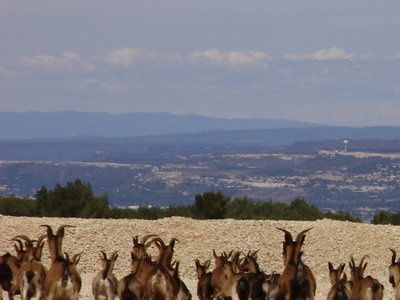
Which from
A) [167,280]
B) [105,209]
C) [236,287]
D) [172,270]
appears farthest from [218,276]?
[105,209]

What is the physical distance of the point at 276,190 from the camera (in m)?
198

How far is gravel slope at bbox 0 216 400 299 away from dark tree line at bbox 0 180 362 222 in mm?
10566

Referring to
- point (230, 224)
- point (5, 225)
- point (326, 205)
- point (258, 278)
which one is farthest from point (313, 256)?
point (326, 205)

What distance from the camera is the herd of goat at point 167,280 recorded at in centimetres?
1898

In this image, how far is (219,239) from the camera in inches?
1328

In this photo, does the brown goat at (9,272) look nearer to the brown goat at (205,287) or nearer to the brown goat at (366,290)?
the brown goat at (205,287)

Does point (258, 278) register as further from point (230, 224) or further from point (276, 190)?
point (276, 190)

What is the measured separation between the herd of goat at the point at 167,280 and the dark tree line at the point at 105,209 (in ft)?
78.3

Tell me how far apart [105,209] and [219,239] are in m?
15.1

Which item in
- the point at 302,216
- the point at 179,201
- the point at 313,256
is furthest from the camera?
the point at 179,201

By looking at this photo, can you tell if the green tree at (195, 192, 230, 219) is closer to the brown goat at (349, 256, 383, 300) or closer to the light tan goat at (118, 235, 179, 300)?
the light tan goat at (118, 235, 179, 300)

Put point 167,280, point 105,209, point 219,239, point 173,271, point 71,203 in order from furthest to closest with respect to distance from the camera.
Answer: point 105,209 < point 71,203 < point 219,239 < point 173,271 < point 167,280

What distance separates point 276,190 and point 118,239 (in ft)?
540

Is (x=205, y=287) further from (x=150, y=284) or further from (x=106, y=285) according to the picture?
(x=150, y=284)
